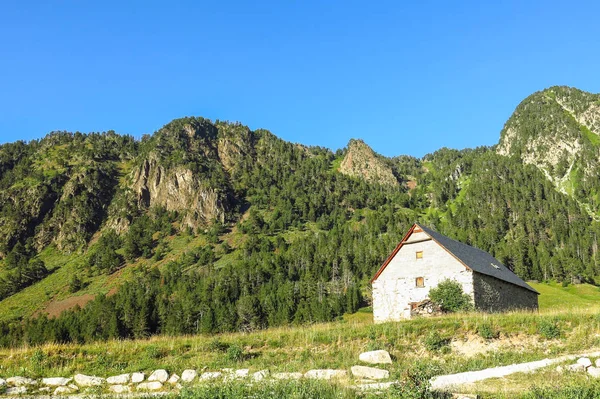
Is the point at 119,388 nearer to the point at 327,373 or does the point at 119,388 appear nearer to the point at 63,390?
the point at 63,390

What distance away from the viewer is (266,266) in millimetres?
149625

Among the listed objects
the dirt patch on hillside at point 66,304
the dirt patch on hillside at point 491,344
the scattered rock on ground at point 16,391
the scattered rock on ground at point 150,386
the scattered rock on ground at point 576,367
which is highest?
the scattered rock on ground at point 16,391

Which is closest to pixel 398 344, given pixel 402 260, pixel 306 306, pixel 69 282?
pixel 402 260

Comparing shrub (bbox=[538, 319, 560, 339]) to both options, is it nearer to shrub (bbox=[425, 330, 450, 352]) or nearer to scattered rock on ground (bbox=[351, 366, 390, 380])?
shrub (bbox=[425, 330, 450, 352])

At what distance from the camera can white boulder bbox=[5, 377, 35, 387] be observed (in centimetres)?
1677

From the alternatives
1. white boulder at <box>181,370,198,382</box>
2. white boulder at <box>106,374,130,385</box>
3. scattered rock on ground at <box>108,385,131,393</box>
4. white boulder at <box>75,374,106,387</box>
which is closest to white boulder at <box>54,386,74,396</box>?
white boulder at <box>75,374,106,387</box>

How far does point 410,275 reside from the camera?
149 ft

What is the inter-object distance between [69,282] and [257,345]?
532 feet

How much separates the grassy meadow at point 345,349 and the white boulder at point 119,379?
119 centimetres

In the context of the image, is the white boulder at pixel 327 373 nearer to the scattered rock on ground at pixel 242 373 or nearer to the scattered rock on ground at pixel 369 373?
the scattered rock on ground at pixel 369 373

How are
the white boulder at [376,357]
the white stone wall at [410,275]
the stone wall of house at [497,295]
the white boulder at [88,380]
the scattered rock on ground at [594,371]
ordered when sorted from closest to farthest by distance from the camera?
the scattered rock on ground at [594,371]
the white boulder at [88,380]
the white boulder at [376,357]
the stone wall of house at [497,295]
the white stone wall at [410,275]

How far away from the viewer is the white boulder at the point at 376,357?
20.3 metres

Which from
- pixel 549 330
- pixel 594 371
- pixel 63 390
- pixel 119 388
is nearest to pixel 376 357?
pixel 594 371

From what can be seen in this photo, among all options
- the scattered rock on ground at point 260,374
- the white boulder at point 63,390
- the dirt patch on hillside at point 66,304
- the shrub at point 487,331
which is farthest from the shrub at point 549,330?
the dirt patch on hillside at point 66,304
